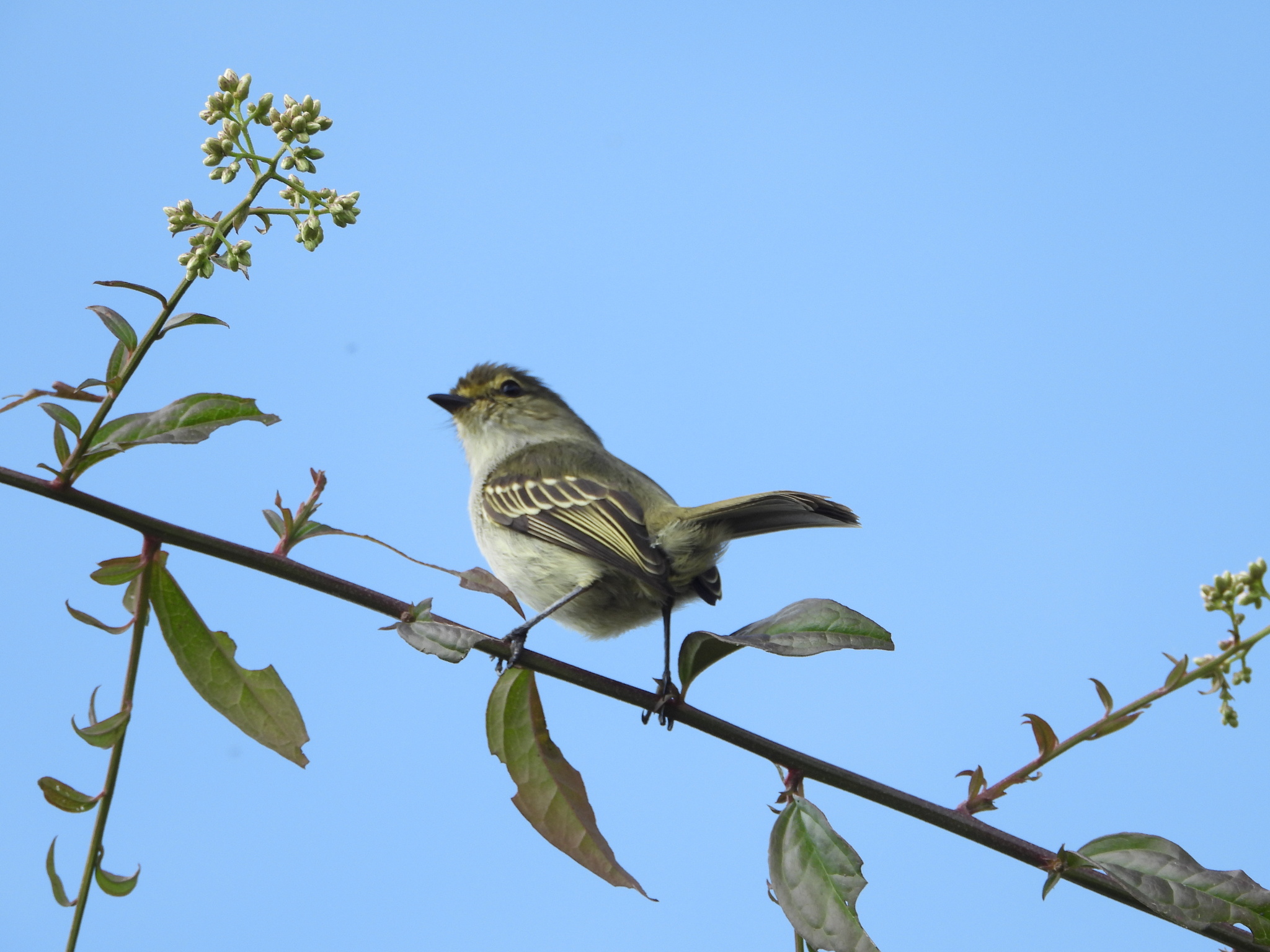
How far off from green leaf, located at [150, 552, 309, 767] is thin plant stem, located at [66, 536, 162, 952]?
11cm

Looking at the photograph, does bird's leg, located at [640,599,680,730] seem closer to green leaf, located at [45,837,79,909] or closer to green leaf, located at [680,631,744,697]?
green leaf, located at [680,631,744,697]

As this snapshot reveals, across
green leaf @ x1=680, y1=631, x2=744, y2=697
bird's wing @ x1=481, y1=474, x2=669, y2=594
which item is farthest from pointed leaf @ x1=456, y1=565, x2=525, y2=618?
bird's wing @ x1=481, y1=474, x2=669, y2=594

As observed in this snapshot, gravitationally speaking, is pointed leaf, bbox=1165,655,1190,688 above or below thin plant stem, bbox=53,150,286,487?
below

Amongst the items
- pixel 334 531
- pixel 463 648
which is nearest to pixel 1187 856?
pixel 463 648

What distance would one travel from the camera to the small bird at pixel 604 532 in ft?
11.1

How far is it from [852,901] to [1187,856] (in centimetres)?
67

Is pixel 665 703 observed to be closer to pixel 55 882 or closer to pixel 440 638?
pixel 440 638

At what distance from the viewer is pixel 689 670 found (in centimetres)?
229

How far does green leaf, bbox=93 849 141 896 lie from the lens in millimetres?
1931

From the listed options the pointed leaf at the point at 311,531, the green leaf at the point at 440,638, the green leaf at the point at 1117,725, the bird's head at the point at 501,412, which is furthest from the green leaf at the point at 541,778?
the bird's head at the point at 501,412

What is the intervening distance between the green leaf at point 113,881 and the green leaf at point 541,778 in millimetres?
709

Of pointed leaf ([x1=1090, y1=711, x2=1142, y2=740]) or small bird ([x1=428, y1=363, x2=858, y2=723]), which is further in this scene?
small bird ([x1=428, y1=363, x2=858, y2=723])

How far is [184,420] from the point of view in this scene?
6.72ft

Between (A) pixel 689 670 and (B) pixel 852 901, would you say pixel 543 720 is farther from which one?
(B) pixel 852 901
